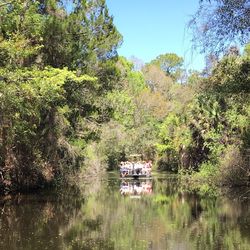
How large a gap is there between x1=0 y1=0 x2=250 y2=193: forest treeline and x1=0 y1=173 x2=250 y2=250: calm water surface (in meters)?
3.33

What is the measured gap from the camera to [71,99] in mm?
30266

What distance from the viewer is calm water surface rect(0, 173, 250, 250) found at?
12062mm

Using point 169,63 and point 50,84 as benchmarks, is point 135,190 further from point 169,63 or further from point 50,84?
point 169,63

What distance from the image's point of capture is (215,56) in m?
12.4

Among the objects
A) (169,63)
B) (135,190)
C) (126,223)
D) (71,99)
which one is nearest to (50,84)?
(126,223)

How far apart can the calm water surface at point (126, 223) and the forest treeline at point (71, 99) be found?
10.9 feet

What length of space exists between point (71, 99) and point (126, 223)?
15.8 m

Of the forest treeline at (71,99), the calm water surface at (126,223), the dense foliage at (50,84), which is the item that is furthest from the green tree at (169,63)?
the calm water surface at (126,223)

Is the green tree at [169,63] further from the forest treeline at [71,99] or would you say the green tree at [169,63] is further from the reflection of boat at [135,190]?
the reflection of boat at [135,190]

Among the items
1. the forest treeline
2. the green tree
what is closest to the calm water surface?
the forest treeline

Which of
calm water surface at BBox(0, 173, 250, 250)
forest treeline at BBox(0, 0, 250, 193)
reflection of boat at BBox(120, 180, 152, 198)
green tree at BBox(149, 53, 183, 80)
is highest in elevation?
green tree at BBox(149, 53, 183, 80)

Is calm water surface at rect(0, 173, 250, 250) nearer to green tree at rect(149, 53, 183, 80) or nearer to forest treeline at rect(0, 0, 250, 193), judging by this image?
forest treeline at rect(0, 0, 250, 193)

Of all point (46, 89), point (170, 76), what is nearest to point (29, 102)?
point (46, 89)

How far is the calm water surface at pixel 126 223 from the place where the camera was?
12062 millimetres
